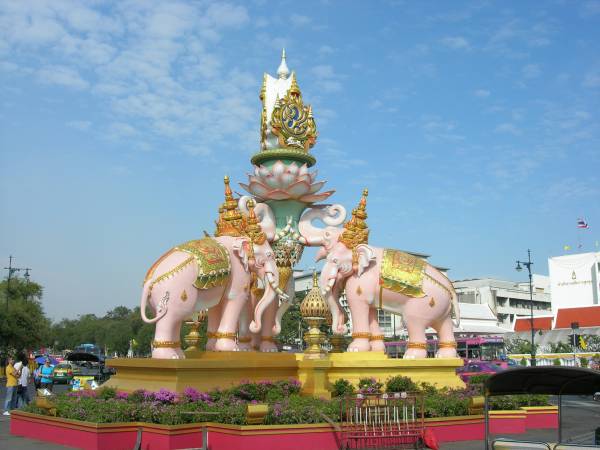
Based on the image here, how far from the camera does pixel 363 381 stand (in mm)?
13719

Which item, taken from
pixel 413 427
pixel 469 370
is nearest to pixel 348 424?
pixel 413 427

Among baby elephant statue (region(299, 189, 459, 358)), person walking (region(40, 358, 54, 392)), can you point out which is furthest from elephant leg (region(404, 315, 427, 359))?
person walking (region(40, 358, 54, 392))

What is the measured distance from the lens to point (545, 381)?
8.87 meters

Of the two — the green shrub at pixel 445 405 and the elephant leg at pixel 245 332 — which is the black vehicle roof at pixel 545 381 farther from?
the elephant leg at pixel 245 332

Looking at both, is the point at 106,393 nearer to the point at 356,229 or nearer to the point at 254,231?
the point at 254,231

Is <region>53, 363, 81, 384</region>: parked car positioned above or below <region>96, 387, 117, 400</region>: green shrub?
below

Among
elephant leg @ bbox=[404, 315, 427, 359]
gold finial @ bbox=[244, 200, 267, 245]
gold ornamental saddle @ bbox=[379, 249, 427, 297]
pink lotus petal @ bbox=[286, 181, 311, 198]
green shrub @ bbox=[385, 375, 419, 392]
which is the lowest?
green shrub @ bbox=[385, 375, 419, 392]

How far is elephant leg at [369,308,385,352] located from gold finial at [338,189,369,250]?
1.61m

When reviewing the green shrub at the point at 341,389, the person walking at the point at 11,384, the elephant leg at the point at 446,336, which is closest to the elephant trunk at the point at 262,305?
the green shrub at the point at 341,389

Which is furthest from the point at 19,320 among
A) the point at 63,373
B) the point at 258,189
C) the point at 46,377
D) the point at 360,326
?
the point at 360,326

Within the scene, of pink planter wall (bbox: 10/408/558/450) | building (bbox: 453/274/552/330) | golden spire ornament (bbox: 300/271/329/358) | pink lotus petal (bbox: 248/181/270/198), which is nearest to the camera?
pink planter wall (bbox: 10/408/558/450)

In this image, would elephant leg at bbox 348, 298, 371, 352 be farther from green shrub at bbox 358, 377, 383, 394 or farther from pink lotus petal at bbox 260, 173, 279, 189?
pink lotus petal at bbox 260, 173, 279, 189

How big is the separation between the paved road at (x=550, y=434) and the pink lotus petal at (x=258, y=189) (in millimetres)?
7501

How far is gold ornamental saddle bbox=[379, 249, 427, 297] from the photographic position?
48.1 feet
